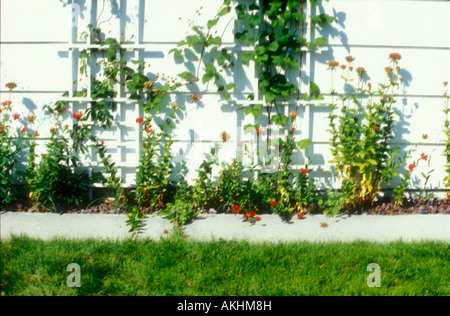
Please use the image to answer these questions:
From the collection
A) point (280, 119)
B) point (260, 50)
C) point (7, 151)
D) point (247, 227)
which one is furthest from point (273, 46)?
point (7, 151)

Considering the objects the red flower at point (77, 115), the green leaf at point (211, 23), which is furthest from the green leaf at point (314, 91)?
the red flower at point (77, 115)

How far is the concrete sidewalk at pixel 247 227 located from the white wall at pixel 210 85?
2.09ft

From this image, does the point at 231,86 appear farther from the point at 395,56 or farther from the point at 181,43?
the point at 395,56

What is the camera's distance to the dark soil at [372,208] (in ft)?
12.0

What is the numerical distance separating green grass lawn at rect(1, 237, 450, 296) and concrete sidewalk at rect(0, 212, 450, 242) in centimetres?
21

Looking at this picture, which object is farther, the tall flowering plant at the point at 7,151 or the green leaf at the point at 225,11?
the green leaf at the point at 225,11

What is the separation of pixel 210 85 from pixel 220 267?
1.95 meters

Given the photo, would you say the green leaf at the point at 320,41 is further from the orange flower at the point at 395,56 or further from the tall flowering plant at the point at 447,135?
the tall flowering plant at the point at 447,135

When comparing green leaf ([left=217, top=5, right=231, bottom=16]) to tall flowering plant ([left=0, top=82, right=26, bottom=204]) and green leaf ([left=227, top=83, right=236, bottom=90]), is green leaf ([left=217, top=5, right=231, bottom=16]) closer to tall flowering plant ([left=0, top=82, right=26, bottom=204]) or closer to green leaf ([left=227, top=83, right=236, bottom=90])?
green leaf ([left=227, top=83, right=236, bottom=90])

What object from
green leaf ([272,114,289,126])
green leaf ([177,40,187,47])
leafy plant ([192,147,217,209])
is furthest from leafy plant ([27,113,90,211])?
green leaf ([272,114,289,126])

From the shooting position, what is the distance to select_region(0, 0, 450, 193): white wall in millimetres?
3875

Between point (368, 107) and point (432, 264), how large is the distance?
155 cm

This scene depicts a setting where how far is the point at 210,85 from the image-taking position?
394cm

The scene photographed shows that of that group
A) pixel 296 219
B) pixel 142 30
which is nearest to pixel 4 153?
pixel 142 30
